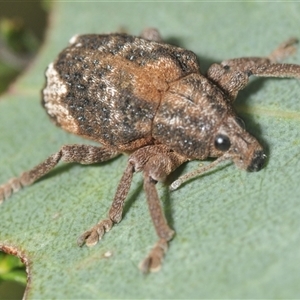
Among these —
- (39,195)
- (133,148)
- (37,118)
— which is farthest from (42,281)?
(37,118)

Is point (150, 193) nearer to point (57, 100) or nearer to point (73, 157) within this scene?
point (73, 157)

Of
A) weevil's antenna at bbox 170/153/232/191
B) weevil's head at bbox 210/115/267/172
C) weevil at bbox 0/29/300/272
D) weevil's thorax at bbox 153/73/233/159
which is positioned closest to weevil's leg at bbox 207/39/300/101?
weevil at bbox 0/29/300/272

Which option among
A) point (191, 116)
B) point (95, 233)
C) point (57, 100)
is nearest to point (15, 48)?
point (57, 100)

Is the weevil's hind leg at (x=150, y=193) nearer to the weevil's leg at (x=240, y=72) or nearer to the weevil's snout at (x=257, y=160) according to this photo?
the weevil's snout at (x=257, y=160)

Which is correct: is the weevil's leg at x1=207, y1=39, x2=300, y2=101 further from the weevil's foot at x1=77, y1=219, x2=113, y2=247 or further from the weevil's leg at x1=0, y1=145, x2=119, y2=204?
the weevil's foot at x1=77, y1=219, x2=113, y2=247

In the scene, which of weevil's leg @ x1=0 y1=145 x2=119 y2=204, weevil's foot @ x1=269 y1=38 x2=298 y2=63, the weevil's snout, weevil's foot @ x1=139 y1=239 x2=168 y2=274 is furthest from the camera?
weevil's foot @ x1=269 y1=38 x2=298 y2=63

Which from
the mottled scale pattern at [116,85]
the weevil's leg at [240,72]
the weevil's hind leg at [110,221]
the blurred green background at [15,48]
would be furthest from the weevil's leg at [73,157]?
the weevil's leg at [240,72]
